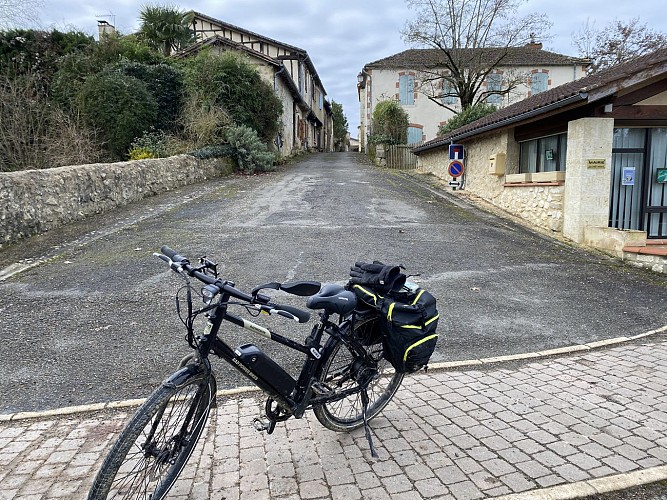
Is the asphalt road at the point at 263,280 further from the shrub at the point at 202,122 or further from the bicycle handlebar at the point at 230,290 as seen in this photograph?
the shrub at the point at 202,122

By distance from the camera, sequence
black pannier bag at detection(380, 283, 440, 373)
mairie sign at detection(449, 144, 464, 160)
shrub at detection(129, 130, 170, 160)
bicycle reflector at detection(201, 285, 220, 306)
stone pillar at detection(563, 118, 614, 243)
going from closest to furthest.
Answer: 1. bicycle reflector at detection(201, 285, 220, 306)
2. black pannier bag at detection(380, 283, 440, 373)
3. stone pillar at detection(563, 118, 614, 243)
4. shrub at detection(129, 130, 170, 160)
5. mairie sign at detection(449, 144, 464, 160)

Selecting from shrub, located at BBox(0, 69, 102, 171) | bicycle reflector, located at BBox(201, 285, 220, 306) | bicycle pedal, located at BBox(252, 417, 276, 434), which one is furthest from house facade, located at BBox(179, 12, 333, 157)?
bicycle reflector, located at BBox(201, 285, 220, 306)

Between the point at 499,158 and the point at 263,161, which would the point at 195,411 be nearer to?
the point at 499,158

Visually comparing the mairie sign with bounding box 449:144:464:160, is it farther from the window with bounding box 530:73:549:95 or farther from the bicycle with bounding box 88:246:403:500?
the window with bounding box 530:73:549:95

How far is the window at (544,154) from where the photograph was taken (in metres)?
10.1

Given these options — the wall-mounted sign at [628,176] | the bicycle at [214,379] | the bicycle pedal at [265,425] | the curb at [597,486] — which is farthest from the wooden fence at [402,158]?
the bicycle pedal at [265,425]

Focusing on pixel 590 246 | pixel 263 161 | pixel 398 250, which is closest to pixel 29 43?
pixel 263 161

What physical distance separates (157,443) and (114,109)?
16070 mm

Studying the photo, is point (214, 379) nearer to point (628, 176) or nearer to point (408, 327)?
point (408, 327)

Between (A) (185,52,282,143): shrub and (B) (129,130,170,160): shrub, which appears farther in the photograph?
(A) (185,52,282,143): shrub

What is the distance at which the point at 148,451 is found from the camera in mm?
2232

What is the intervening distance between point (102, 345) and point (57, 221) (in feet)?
19.5

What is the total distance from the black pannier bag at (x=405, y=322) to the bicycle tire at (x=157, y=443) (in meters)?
1.01

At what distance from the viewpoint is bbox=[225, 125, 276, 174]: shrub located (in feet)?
57.6
